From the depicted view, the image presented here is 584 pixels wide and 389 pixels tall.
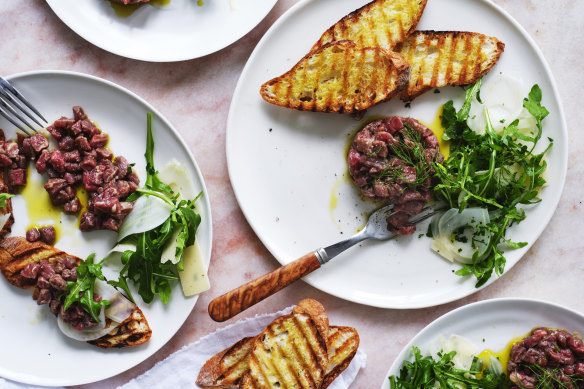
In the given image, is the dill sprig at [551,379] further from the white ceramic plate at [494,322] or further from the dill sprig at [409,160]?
the dill sprig at [409,160]

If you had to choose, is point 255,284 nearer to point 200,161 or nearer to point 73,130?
point 200,161

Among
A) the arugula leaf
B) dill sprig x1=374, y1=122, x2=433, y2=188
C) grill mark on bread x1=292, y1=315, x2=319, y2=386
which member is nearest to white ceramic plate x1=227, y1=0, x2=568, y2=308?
dill sprig x1=374, y1=122, x2=433, y2=188

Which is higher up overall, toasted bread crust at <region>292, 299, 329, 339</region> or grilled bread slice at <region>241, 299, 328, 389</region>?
toasted bread crust at <region>292, 299, 329, 339</region>

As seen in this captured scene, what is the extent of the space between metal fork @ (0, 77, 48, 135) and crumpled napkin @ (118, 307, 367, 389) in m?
1.96

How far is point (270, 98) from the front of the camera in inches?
157

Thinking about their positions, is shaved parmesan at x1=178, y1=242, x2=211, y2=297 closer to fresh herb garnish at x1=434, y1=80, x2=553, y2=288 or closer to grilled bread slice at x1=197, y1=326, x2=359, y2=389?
grilled bread slice at x1=197, y1=326, x2=359, y2=389

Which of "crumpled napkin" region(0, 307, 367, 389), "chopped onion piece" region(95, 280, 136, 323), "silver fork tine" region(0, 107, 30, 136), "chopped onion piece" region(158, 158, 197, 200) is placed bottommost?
"crumpled napkin" region(0, 307, 367, 389)

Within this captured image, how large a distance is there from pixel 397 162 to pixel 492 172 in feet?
2.19

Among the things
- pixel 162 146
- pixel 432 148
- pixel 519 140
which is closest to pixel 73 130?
pixel 162 146

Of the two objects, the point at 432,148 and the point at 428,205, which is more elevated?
the point at 432,148

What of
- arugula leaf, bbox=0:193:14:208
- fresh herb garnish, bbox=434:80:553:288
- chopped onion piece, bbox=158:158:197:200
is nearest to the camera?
arugula leaf, bbox=0:193:14:208

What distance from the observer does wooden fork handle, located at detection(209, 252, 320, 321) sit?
3924 mm

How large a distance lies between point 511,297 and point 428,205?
898 millimetres

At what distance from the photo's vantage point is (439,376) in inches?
156
